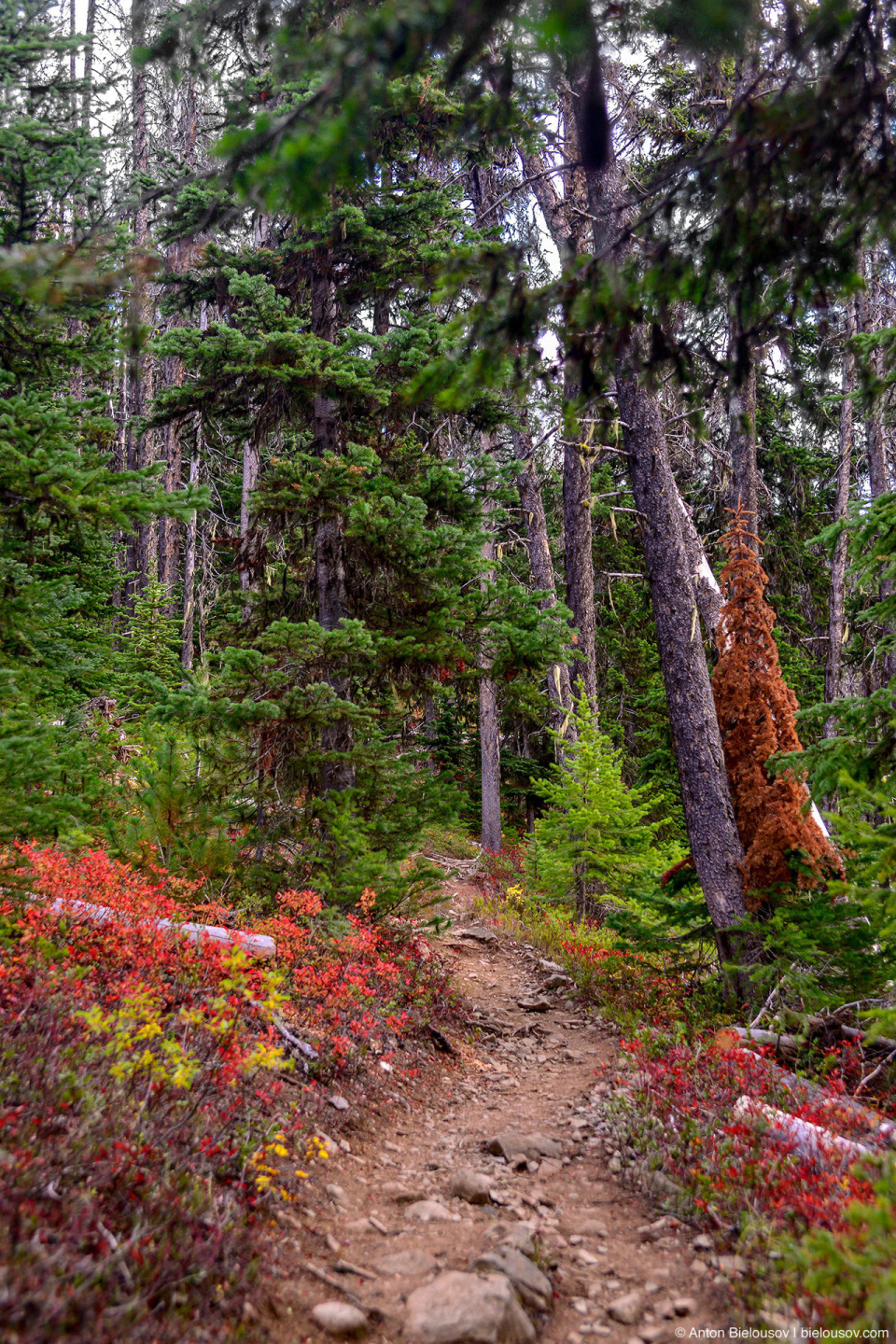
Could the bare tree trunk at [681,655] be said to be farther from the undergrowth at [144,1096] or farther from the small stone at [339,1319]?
the small stone at [339,1319]

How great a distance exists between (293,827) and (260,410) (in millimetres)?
5895

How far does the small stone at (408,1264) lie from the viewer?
3.83 meters

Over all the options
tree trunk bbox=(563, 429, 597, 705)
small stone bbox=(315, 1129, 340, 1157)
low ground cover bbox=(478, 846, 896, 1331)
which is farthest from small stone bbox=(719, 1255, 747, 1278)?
tree trunk bbox=(563, 429, 597, 705)

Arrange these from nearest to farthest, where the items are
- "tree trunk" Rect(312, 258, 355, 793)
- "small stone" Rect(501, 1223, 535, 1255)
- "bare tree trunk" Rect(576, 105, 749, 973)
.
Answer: "small stone" Rect(501, 1223, 535, 1255) < "bare tree trunk" Rect(576, 105, 749, 973) < "tree trunk" Rect(312, 258, 355, 793)

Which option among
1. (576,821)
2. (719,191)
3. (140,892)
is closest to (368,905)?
(140,892)

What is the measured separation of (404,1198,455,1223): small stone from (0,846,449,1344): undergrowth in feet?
2.27

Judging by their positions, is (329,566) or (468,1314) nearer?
(468,1314)

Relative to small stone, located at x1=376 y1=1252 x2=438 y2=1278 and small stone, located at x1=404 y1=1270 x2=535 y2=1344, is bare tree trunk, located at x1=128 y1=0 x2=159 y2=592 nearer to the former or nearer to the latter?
small stone, located at x1=376 y1=1252 x2=438 y2=1278

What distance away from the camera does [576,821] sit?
1109 centimetres

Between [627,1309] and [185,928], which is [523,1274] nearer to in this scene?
[627,1309]

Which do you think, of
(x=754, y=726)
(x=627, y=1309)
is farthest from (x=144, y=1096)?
(x=754, y=726)

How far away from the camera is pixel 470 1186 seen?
4.81m

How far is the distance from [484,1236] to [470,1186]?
0.63 m

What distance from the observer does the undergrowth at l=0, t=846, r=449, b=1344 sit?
283 cm
